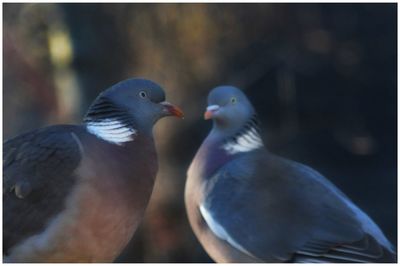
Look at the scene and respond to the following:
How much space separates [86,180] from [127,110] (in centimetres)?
16

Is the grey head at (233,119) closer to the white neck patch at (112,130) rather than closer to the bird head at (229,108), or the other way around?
the bird head at (229,108)

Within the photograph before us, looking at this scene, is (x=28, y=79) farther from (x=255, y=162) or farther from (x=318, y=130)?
(x=255, y=162)

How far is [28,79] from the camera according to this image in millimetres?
3600

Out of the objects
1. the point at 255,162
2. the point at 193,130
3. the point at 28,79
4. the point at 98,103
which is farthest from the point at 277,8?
the point at 98,103

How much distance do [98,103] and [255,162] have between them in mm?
436

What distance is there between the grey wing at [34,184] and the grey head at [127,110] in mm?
73

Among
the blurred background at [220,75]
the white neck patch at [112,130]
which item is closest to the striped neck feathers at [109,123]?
the white neck patch at [112,130]

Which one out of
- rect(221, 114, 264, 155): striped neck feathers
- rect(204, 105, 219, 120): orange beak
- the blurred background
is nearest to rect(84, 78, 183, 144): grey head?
rect(204, 105, 219, 120): orange beak

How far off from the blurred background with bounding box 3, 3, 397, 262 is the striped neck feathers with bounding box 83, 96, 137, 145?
61.3 inches

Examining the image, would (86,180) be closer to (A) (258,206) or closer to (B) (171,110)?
(B) (171,110)

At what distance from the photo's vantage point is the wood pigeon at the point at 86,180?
1587 mm

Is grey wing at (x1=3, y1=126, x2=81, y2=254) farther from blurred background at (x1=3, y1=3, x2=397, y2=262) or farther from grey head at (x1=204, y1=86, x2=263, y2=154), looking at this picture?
blurred background at (x1=3, y1=3, x2=397, y2=262)

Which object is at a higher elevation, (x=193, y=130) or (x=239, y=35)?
(x=239, y=35)

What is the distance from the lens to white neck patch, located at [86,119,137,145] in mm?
1642
